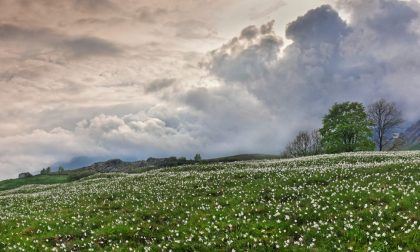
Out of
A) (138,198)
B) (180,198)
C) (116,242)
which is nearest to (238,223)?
(116,242)

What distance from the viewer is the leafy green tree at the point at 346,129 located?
9112 cm

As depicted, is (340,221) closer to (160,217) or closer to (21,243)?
(160,217)

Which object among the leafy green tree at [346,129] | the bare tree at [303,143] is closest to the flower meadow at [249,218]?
the leafy green tree at [346,129]

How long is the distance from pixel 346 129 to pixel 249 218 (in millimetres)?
79846

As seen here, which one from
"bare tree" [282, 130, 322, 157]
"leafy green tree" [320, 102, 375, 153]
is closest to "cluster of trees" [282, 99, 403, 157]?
"leafy green tree" [320, 102, 375, 153]

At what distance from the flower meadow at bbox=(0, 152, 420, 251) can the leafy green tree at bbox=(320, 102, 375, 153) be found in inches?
2552

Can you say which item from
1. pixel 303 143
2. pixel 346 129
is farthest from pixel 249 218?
pixel 303 143

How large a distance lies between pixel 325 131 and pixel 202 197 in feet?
255

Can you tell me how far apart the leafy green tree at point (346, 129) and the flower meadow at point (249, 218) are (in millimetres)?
64809

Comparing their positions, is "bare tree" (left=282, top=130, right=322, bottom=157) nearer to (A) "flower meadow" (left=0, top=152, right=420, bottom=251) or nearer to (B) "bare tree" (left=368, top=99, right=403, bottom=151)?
(B) "bare tree" (left=368, top=99, right=403, bottom=151)

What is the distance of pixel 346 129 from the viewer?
302 feet

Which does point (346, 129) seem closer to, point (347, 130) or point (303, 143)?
point (347, 130)

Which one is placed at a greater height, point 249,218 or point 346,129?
point 346,129

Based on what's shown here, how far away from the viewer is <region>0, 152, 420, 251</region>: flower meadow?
14695 mm
